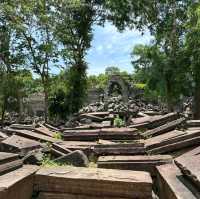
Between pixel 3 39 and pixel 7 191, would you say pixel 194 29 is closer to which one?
pixel 3 39

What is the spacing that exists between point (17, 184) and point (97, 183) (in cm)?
83

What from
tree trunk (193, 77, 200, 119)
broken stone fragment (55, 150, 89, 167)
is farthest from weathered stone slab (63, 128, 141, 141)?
tree trunk (193, 77, 200, 119)

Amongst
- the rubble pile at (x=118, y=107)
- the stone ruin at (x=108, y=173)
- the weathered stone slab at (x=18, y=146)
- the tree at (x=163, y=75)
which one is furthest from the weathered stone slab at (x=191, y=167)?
the tree at (x=163, y=75)

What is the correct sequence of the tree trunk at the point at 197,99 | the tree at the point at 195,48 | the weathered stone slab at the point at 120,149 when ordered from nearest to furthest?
the weathered stone slab at the point at 120,149
the tree at the point at 195,48
the tree trunk at the point at 197,99

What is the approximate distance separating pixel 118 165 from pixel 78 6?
22001 mm

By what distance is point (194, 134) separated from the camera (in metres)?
6.95

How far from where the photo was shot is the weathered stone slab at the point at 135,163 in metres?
5.41

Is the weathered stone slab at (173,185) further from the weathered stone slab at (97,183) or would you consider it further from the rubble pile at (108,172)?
the weathered stone slab at (97,183)

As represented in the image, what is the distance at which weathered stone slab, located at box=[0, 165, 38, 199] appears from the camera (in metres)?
3.80

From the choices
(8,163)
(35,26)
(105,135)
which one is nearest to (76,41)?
(35,26)

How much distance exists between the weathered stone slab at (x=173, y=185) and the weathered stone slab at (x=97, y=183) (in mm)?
259

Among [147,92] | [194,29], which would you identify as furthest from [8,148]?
[147,92]

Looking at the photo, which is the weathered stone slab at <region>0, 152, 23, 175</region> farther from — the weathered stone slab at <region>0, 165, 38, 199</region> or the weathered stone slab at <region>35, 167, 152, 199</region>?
the weathered stone slab at <region>35, 167, 152, 199</region>

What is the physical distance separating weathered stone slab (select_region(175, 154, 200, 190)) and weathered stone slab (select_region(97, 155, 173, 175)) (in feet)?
2.16
